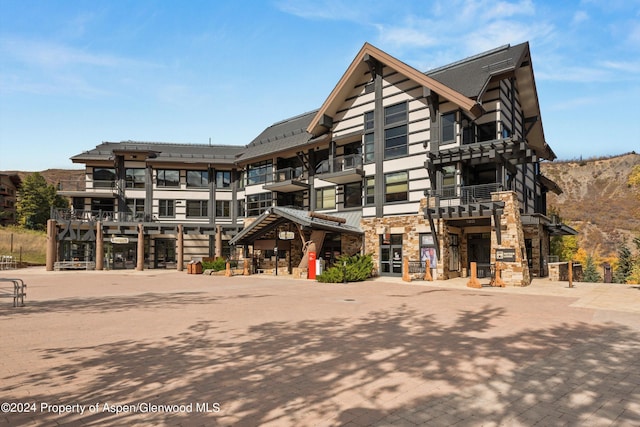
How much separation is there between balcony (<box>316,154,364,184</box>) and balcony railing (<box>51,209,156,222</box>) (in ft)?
61.6

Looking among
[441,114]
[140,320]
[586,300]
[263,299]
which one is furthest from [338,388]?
[441,114]

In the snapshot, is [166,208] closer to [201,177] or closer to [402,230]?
[201,177]

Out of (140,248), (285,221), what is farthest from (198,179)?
(285,221)

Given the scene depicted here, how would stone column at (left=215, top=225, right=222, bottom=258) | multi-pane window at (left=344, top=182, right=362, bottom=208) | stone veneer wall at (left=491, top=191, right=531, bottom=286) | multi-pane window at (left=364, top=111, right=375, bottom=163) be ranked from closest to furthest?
1. stone veneer wall at (left=491, top=191, right=531, bottom=286)
2. multi-pane window at (left=364, top=111, right=375, bottom=163)
3. multi-pane window at (left=344, top=182, right=362, bottom=208)
4. stone column at (left=215, top=225, right=222, bottom=258)

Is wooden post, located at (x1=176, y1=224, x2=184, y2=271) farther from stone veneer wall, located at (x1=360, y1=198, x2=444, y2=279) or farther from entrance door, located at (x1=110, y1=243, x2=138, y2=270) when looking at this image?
stone veneer wall, located at (x1=360, y1=198, x2=444, y2=279)

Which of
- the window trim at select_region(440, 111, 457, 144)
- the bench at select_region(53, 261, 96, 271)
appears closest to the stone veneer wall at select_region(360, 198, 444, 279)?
the window trim at select_region(440, 111, 457, 144)

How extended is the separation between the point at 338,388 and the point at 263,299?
31.1 feet

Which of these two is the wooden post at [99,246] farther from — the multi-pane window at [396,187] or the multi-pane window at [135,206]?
the multi-pane window at [396,187]

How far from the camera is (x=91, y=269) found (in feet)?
115

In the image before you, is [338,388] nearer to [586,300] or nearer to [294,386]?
[294,386]

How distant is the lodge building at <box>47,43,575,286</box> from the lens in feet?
73.9

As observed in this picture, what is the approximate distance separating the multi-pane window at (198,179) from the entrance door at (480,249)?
25394 mm

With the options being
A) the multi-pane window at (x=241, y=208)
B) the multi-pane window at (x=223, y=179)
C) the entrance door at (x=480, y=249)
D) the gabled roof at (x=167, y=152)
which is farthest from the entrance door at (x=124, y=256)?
the entrance door at (x=480, y=249)

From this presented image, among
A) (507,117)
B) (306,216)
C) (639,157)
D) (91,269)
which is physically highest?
(639,157)
